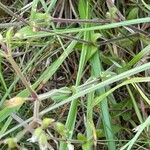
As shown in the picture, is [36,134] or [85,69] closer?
[36,134]

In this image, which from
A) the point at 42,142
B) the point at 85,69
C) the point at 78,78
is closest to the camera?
the point at 42,142

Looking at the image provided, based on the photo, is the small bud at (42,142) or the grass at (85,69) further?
the grass at (85,69)

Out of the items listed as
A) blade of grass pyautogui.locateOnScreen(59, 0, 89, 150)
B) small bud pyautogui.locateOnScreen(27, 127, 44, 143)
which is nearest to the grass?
blade of grass pyautogui.locateOnScreen(59, 0, 89, 150)

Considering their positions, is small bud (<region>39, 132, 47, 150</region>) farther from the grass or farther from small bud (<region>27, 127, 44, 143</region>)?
the grass

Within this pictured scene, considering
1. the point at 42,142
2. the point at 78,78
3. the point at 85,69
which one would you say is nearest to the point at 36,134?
the point at 42,142

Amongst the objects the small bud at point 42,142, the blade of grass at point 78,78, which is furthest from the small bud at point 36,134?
the blade of grass at point 78,78

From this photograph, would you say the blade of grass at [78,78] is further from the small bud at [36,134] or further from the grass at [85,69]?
the small bud at [36,134]

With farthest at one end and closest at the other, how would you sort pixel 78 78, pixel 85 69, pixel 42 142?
pixel 85 69
pixel 78 78
pixel 42 142

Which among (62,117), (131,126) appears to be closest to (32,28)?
(62,117)

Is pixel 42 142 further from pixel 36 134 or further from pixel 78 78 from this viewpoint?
pixel 78 78
